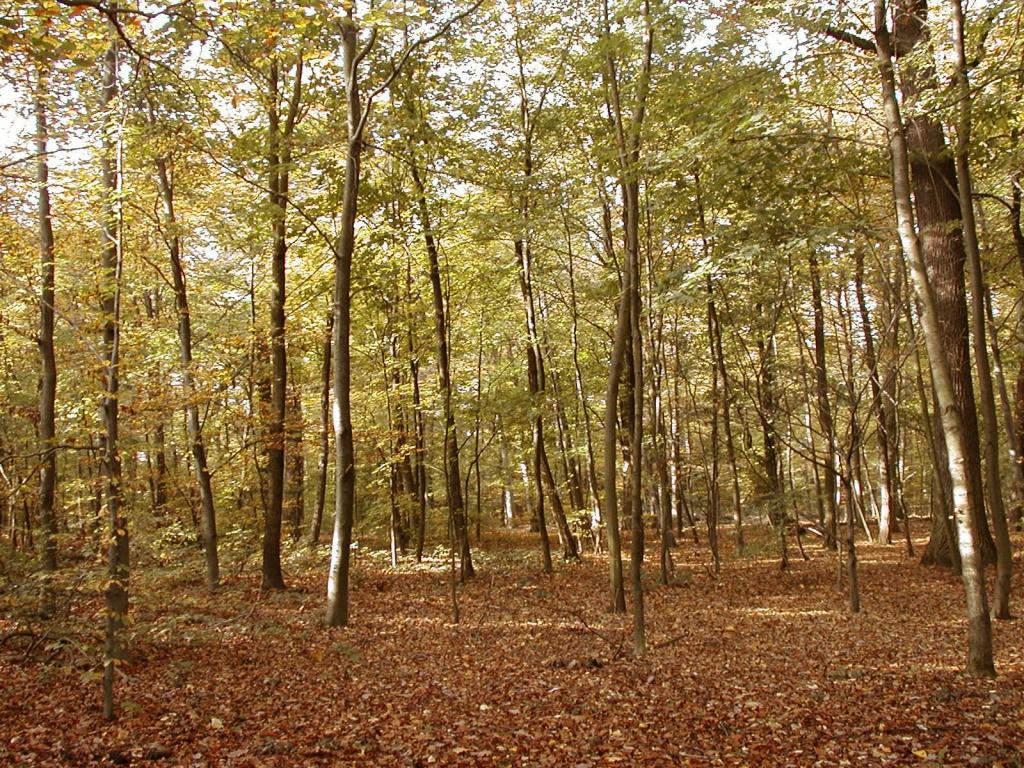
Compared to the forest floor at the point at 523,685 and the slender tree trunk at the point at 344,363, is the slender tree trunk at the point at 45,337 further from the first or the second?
the slender tree trunk at the point at 344,363

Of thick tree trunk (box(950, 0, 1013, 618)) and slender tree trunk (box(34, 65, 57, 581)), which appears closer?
thick tree trunk (box(950, 0, 1013, 618))

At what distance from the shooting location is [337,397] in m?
9.66

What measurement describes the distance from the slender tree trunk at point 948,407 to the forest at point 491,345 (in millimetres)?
34

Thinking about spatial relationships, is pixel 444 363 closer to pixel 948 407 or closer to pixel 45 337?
pixel 45 337

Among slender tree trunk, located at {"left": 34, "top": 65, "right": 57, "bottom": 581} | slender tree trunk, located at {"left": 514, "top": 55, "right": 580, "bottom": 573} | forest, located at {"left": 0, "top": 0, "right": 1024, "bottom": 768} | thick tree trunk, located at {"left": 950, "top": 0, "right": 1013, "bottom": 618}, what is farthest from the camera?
slender tree trunk, located at {"left": 514, "top": 55, "right": 580, "bottom": 573}

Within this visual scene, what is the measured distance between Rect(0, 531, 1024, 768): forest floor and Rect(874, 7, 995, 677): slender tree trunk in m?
0.51

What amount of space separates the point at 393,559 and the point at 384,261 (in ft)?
24.6

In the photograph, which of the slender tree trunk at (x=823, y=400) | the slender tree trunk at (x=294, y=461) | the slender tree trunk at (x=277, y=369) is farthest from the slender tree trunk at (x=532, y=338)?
the slender tree trunk at (x=294, y=461)

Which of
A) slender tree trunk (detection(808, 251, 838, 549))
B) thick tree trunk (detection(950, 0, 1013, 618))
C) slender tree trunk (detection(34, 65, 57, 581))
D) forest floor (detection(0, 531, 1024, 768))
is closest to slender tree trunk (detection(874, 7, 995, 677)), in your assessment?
forest floor (detection(0, 531, 1024, 768))

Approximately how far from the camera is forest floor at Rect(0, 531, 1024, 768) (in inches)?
196

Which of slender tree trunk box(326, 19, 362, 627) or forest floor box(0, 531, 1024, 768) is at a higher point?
slender tree trunk box(326, 19, 362, 627)

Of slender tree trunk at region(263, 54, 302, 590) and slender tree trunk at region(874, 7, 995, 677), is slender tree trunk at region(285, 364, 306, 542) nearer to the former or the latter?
slender tree trunk at region(263, 54, 302, 590)

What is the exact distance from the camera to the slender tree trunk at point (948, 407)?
18.9 feet

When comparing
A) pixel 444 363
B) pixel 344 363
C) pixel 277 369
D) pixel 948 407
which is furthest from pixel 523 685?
pixel 277 369
